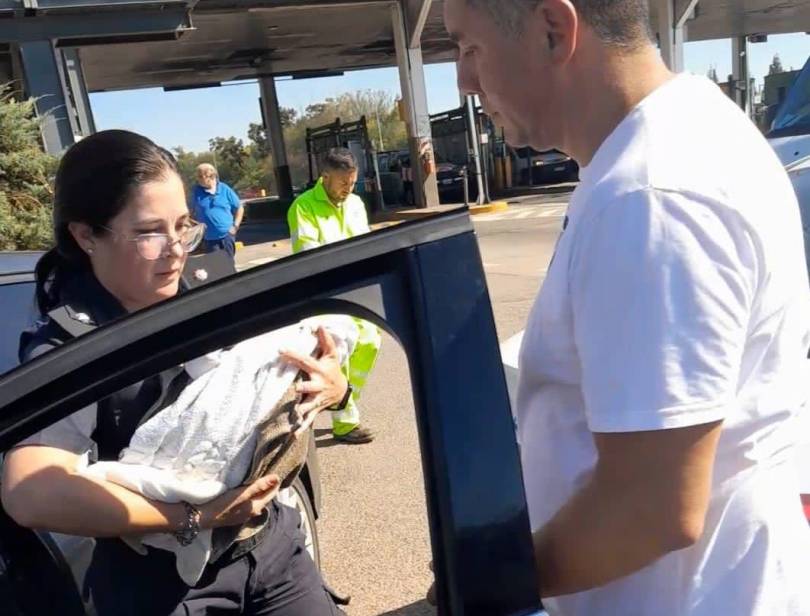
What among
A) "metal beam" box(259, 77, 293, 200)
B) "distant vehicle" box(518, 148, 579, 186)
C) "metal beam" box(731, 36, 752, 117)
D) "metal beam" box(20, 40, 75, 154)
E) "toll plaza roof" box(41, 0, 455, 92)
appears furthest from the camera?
"metal beam" box(731, 36, 752, 117)

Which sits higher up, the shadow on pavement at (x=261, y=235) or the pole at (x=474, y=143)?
the pole at (x=474, y=143)

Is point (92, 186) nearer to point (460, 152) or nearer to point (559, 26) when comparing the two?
point (559, 26)

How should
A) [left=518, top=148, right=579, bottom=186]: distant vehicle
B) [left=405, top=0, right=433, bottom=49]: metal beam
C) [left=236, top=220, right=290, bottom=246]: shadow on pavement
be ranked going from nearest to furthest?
1. [left=405, top=0, right=433, bottom=49]: metal beam
2. [left=236, top=220, right=290, bottom=246]: shadow on pavement
3. [left=518, top=148, right=579, bottom=186]: distant vehicle

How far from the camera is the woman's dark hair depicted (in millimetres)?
1534

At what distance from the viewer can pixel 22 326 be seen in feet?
7.18

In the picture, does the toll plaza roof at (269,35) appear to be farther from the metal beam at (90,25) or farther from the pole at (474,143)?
the pole at (474,143)

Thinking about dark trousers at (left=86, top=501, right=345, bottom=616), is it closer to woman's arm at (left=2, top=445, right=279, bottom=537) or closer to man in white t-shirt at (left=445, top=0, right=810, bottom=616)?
woman's arm at (left=2, top=445, right=279, bottom=537)

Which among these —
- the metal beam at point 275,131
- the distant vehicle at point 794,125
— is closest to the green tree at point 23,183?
the distant vehicle at point 794,125

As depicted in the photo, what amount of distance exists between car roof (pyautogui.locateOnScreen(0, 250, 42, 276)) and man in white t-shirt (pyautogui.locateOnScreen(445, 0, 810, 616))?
1.78 m

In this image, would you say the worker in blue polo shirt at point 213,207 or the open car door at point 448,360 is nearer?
the open car door at point 448,360

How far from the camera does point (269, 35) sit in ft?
69.4

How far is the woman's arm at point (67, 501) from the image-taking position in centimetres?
123

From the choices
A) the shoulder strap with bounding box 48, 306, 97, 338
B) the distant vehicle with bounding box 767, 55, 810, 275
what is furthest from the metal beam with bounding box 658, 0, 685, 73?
the shoulder strap with bounding box 48, 306, 97, 338

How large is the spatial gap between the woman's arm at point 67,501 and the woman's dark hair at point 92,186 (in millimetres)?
360
